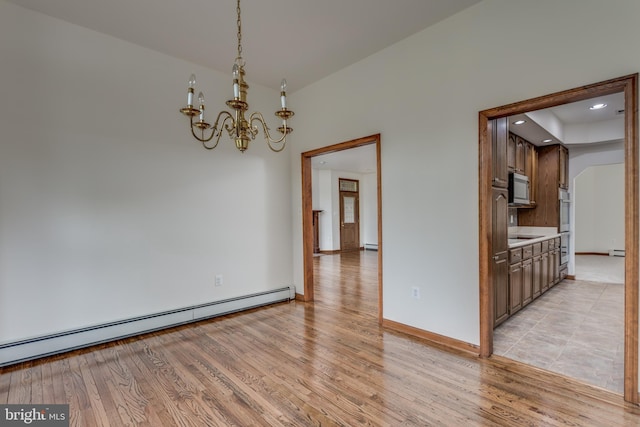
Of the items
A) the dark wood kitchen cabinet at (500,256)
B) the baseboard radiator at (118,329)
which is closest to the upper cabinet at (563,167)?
the dark wood kitchen cabinet at (500,256)

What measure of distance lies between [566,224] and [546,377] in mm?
4481

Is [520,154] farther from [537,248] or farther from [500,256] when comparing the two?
[500,256]

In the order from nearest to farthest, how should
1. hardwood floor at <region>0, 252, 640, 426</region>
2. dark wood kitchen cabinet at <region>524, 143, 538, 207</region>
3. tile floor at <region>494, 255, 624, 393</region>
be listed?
hardwood floor at <region>0, 252, 640, 426</region>, tile floor at <region>494, 255, 624, 393</region>, dark wood kitchen cabinet at <region>524, 143, 538, 207</region>

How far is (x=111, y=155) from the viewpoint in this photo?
10.3ft

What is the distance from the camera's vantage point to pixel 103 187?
308cm

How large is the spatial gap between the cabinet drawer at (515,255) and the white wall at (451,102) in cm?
105

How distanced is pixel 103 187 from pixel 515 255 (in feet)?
14.8

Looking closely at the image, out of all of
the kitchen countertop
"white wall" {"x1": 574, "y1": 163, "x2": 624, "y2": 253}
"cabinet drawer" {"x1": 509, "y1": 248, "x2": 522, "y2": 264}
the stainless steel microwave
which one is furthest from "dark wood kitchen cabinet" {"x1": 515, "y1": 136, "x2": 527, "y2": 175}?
"white wall" {"x1": 574, "y1": 163, "x2": 624, "y2": 253}

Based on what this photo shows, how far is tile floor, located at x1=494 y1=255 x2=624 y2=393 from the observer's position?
247cm

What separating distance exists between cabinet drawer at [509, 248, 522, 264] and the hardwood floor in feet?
4.17

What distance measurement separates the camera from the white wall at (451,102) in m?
2.17

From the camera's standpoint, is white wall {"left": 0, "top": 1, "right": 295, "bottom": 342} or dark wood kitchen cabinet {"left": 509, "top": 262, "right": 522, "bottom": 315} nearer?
white wall {"left": 0, "top": 1, "right": 295, "bottom": 342}

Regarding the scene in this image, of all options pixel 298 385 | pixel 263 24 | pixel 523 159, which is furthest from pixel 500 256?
pixel 263 24

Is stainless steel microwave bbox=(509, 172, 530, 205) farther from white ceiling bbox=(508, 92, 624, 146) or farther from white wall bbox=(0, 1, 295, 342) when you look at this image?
white wall bbox=(0, 1, 295, 342)
